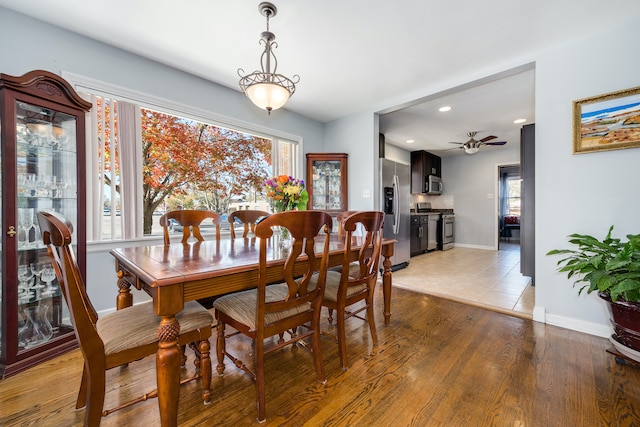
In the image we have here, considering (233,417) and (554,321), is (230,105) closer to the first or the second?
(233,417)

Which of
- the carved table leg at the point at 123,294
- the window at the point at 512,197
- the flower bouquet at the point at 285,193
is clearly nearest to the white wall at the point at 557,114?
the carved table leg at the point at 123,294

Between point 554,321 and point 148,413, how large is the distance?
3129 millimetres

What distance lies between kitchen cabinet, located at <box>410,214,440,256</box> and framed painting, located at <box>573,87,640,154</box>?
3227 mm

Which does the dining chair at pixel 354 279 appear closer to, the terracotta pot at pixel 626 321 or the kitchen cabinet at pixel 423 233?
the terracotta pot at pixel 626 321

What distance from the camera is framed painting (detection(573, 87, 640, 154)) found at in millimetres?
2021

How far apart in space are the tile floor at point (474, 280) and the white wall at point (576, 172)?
1.32 feet

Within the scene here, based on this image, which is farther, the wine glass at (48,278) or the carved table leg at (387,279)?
the carved table leg at (387,279)

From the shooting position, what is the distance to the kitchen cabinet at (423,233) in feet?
17.8

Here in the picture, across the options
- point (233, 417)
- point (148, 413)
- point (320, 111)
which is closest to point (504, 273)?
point (320, 111)

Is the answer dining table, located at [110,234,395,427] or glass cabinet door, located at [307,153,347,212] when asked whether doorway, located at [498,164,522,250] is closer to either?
glass cabinet door, located at [307,153,347,212]

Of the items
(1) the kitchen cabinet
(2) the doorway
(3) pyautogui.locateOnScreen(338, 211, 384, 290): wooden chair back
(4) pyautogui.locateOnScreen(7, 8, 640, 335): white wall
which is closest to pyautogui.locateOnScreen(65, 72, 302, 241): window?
(4) pyautogui.locateOnScreen(7, 8, 640, 335): white wall

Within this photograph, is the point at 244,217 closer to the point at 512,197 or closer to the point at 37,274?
the point at 37,274

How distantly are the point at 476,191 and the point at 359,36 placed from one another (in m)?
5.87

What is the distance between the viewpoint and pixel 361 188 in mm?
Answer: 4023
